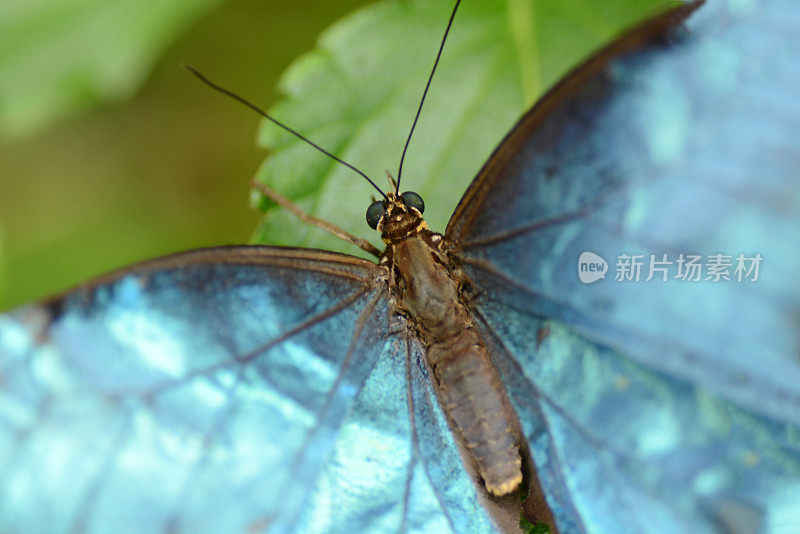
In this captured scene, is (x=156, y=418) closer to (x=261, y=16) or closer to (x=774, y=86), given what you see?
(x=774, y=86)

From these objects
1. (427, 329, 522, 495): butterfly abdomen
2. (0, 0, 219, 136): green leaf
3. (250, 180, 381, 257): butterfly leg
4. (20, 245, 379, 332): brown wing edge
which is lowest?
(427, 329, 522, 495): butterfly abdomen

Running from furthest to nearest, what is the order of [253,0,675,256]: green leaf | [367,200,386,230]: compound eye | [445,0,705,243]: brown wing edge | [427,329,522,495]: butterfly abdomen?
[253,0,675,256]: green leaf < [367,200,386,230]: compound eye < [427,329,522,495]: butterfly abdomen < [445,0,705,243]: brown wing edge

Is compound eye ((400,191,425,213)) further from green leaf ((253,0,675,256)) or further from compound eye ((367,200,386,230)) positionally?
green leaf ((253,0,675,256))

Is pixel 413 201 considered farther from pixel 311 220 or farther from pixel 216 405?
pixel 216 405

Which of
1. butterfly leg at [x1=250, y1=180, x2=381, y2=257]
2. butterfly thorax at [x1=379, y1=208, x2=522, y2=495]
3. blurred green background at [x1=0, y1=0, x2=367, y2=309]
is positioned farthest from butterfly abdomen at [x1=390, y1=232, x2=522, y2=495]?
blurred green background at [x1=0, y1=0, x2=367, y2=309]

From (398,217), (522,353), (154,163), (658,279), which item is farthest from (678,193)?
A: (154,163)

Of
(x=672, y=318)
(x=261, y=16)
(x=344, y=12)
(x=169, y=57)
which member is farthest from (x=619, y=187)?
(x=169, y=57)
